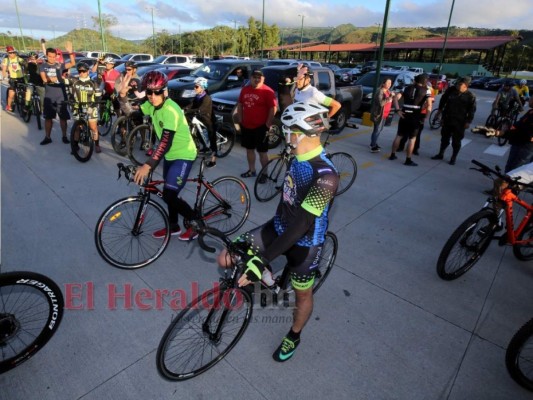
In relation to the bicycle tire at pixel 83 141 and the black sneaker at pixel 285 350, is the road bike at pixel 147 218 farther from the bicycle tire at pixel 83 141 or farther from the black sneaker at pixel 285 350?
the bicycle tire at pixel 83 141

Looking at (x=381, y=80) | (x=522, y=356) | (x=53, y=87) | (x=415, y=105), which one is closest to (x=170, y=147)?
(x=522, y=356)

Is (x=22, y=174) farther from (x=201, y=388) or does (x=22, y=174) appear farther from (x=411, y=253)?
(x=411, y=253)

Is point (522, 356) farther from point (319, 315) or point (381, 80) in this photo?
point (381, 80)

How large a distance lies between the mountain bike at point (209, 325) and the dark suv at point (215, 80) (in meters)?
8.22

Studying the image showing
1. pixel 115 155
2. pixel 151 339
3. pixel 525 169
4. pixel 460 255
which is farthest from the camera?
pixel 115 155

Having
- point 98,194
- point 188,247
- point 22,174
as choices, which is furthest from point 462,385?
point 22,174

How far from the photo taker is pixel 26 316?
2.79 meters

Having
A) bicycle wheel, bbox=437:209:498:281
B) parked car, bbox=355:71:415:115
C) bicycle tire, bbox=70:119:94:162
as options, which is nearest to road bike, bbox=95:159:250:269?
bicycle wheel, bbox=437:209:498:281

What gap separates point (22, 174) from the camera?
19.4 feet

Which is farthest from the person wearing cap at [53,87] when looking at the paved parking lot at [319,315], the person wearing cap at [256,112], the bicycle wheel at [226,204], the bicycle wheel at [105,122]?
the bicycle wheel at [226,204]

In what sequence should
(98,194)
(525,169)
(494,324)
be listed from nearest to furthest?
(494,324)
(525,169)
(98,194)

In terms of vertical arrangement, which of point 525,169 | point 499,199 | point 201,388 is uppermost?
point 525,169

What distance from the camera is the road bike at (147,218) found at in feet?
11.3

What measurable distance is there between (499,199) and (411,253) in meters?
1.19
